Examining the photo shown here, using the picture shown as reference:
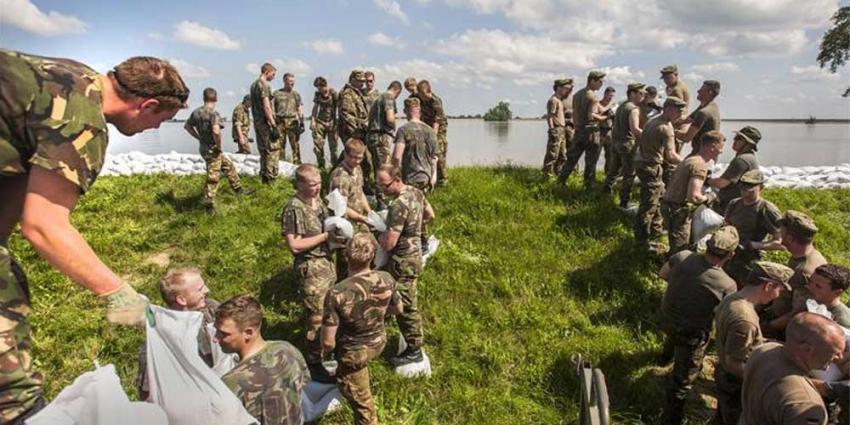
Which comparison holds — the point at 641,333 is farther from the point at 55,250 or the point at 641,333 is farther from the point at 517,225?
the point at 55,250

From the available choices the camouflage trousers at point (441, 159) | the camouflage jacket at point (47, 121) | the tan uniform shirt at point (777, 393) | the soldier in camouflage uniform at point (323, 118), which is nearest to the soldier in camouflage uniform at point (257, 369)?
the camouflage jacket at point (47, 121)

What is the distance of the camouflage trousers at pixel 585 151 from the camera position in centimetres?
964

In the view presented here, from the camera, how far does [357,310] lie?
13.1ft

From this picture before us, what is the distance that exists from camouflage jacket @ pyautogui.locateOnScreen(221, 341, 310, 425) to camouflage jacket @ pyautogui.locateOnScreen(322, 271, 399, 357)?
850 millimetres

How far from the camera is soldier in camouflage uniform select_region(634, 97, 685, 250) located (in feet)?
23.8

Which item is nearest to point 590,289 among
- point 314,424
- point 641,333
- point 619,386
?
point 641,333

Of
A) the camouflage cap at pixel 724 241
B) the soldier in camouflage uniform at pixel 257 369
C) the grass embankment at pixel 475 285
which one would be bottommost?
the grass embankment at pixel 475 285

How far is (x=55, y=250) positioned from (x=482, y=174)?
949 centimetres

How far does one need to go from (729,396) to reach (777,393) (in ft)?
4.43

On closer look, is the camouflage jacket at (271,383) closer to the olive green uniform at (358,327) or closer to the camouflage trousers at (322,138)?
the olive green uniform at (358,327)

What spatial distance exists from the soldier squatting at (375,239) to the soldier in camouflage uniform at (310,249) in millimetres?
18

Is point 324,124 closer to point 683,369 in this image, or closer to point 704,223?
point 704,223

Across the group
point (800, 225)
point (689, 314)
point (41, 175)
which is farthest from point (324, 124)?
point (41, 175)

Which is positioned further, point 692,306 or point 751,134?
point 751,134
